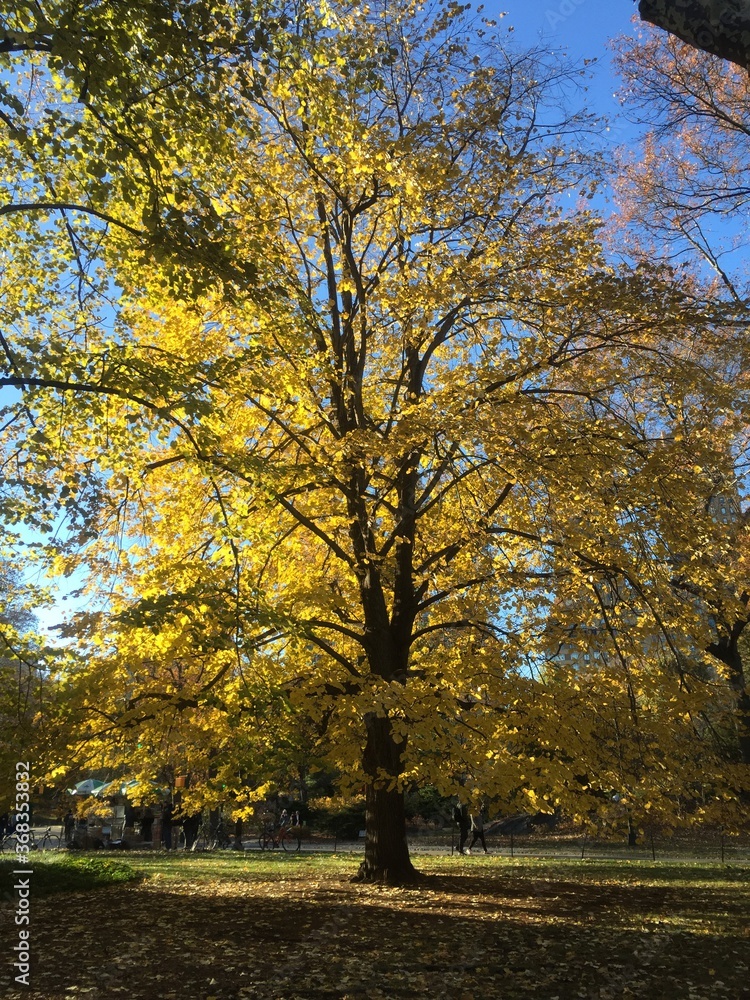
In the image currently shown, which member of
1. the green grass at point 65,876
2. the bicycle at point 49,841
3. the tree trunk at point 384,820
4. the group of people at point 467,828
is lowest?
the bicycle at point 49,841

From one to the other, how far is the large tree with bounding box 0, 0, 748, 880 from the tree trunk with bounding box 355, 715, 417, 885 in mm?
32

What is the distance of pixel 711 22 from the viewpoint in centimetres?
280

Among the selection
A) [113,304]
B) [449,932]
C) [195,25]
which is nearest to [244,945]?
[449,932]

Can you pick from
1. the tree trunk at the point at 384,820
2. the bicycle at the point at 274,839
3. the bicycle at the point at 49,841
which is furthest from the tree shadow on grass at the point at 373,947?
the bicycle at the point at 49,841

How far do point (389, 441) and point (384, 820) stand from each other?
A: 5.45 metres

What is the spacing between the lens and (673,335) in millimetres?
8547

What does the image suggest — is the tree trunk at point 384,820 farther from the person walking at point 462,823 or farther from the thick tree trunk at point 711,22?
the person walking at point 462,823

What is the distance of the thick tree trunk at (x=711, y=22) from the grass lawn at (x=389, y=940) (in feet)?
18.3

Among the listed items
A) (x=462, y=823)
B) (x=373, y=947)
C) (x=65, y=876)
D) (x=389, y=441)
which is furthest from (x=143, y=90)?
(x=462, y=823)

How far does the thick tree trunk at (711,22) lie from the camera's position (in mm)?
2770

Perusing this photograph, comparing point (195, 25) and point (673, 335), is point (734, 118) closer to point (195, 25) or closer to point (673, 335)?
point (673, 335)

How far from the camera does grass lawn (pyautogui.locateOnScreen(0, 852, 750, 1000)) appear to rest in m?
5.28

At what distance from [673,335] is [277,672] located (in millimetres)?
6086

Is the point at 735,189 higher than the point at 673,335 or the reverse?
higher
